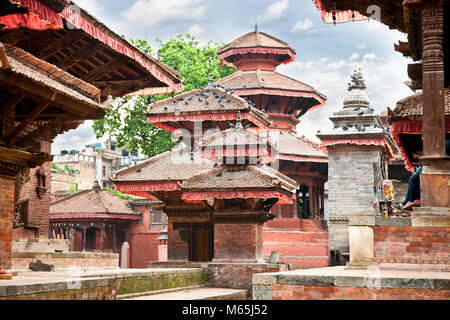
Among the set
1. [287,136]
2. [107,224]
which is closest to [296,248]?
[287,136]

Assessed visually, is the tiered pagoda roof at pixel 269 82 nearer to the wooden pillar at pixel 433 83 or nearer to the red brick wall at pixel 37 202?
the red brick wall at pixel 37 202

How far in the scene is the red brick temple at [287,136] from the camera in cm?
2953

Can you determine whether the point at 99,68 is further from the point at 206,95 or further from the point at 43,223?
the point at 206,95

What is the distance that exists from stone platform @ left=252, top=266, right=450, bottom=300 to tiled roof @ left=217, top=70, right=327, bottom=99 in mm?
25790

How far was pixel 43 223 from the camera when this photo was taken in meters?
18.3

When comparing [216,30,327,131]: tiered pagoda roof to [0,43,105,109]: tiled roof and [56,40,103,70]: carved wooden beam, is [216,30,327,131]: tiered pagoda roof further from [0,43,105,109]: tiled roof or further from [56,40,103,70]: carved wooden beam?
[0,43,105,109]: tiled roof

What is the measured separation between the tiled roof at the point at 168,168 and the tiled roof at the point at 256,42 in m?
13.0

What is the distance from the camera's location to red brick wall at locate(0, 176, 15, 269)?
35.7ft

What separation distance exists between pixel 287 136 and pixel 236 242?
1259 centimetres

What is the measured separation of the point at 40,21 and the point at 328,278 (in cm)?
676

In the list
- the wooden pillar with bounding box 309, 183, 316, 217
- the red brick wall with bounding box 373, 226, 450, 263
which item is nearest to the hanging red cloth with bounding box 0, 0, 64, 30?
the red brick wall with bounding box 373, 226, 450, 263

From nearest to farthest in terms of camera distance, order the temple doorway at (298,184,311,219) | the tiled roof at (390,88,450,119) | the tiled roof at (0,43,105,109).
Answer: the tiled roof at (0,43,105,109) < the tiled roof at (390,88,450,119) < the temple doorway at (298,184,311,219)

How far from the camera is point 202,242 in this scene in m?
24.6

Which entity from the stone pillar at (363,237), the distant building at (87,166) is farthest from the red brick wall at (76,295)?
the distant building at (87,166)
